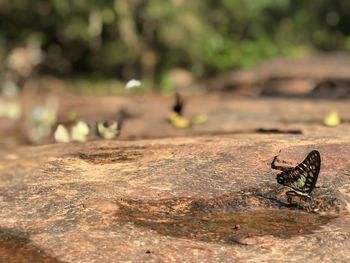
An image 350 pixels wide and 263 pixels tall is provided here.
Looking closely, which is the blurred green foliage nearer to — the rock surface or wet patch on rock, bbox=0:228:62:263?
the rock surface

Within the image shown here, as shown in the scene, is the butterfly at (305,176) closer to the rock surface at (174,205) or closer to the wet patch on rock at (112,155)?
the rock surface at (174,205)

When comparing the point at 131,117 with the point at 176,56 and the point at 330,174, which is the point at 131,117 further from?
the point at 176,56

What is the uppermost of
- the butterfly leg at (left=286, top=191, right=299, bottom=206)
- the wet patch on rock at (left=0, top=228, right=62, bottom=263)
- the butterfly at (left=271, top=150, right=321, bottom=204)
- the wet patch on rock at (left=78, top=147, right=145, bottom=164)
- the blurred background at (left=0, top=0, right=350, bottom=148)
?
the blurred background at (left=0, top=0, right=350, bottom=148)

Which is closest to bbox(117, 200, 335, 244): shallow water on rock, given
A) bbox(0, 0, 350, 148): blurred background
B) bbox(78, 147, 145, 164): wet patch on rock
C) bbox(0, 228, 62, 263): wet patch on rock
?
bbox(0, 228, 62, 263): wet patch on rock

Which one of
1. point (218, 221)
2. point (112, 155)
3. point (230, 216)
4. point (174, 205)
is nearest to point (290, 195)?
point (230, 216)

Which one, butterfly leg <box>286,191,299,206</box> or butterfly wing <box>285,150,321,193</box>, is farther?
butterfly leg <box>286,191,299,206</box>

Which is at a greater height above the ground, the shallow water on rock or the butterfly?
the butterfly

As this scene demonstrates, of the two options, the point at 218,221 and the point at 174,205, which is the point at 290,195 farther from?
the point at 174,205

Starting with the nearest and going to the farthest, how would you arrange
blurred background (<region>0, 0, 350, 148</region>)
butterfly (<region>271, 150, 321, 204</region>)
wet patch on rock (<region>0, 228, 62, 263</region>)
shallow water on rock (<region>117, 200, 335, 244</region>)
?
wet patch on rock (<region>0, 228, 62, 263</region>)
shallow water on rock (<region>117, 200, 335, 244</region>)
butterfly (<region>271, 150, 321, 204</region>)
blurred background (<region>0, 0, 350, 148</region>)
